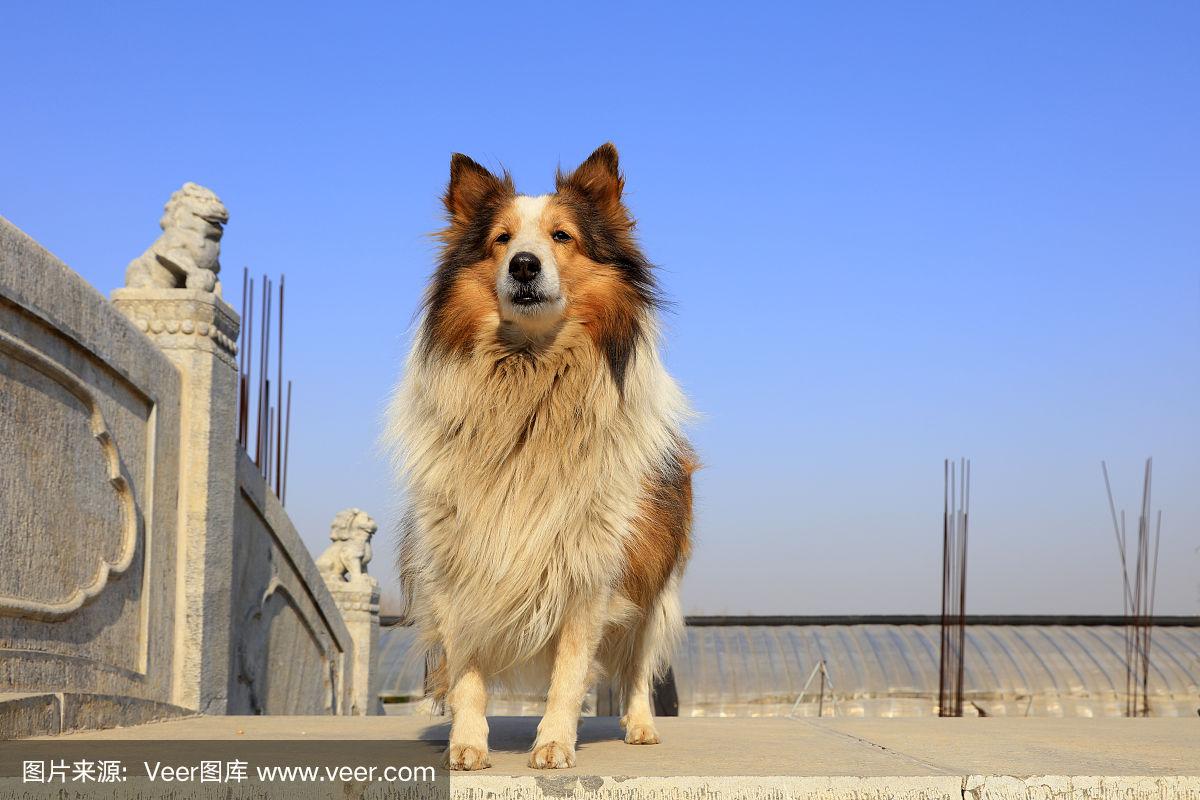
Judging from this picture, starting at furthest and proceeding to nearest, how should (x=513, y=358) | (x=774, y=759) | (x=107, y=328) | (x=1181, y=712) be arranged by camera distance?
1. (x=1181, y=712)
2. (x=107, y=328)
3. (x=513, y=358)
4. (x=774, y=759)

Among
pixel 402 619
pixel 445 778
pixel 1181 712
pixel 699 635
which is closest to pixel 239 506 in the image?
pixel 402 619

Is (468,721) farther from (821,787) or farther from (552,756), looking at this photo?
(821,787)

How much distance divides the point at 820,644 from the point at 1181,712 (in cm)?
519

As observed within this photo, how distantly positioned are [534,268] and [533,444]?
63 cm

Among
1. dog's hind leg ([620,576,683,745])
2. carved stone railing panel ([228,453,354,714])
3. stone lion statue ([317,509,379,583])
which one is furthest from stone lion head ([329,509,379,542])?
dog's hind leg ([620,576,683,745])

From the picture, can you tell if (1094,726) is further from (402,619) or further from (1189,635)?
(1189,635)

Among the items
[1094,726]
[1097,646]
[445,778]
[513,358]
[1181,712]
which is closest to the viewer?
[445,778]

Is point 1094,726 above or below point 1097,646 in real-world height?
above

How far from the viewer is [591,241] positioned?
4293mm

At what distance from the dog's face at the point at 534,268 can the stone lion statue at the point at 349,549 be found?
8729 millimetres

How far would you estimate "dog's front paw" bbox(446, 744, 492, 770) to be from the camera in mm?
3670

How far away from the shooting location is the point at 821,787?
336 cm

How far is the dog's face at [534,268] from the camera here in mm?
4039

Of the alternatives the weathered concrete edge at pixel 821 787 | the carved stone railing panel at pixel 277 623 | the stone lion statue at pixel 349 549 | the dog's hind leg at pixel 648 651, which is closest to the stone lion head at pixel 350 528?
the stone lion statue at pixel 349 549
